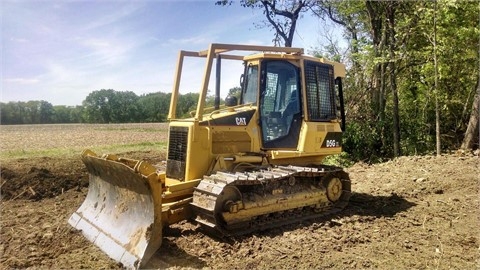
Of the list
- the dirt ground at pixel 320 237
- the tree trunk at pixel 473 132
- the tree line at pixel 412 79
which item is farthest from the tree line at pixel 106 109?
the dirt ground at pixel 320 237

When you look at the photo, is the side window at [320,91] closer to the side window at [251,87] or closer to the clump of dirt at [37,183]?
the side window at [251,87]

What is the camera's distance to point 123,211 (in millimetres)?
5426

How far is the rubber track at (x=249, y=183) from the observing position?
5230 millimetres

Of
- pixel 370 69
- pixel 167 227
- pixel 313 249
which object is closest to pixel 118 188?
pixel 167 227

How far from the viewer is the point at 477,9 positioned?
459 inches

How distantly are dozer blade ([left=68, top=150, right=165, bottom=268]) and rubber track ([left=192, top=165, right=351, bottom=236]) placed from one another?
630 millimetres

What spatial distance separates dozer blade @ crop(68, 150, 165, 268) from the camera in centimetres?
482

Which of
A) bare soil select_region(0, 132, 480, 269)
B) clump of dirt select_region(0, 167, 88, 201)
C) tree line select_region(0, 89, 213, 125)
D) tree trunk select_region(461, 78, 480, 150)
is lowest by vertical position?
bare soil select_region(0, 132, 480, 269)

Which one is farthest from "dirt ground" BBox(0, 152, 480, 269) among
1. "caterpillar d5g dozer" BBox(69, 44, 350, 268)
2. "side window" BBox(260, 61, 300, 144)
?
"side window" BBox(260, 61, 300, 144)

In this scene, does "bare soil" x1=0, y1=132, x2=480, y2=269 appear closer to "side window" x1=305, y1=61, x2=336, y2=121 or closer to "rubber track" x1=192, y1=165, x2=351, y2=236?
"rubber track" x1=192, y1=165, x2=351, y2=236

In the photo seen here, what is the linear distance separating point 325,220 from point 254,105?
6.97ft

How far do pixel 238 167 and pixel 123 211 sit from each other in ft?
5.97

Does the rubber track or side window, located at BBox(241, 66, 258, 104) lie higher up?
side window, located at BBox(241, 66, 258, 104)

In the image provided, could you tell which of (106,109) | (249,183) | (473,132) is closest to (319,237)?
(249,183)
